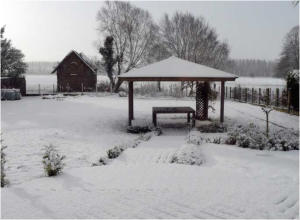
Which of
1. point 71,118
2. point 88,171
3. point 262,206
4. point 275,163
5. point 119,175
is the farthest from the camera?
point 71,118

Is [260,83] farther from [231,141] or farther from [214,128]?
[231,141]

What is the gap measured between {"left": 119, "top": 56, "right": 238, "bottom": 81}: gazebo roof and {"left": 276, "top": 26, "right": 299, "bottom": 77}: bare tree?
45.1 meters

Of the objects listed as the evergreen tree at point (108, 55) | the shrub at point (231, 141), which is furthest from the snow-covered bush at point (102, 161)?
the evergreen tree at point (108, 55)

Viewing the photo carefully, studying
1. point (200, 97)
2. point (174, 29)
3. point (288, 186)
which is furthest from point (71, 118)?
point (174, 29)

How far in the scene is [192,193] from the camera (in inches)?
213

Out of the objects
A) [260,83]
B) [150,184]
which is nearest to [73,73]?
[150,184]

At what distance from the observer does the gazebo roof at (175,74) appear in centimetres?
1269

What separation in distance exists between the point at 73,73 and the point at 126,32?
10105mm

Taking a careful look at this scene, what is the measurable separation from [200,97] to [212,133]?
438 cm

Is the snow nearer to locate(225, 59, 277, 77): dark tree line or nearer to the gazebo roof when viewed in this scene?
locate(225, 59, 277, 77): dark tree line

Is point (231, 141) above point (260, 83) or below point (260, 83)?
below

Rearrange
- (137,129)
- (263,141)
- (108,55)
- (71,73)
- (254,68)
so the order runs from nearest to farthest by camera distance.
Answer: (263,141), (137,129), (71,73), (108,55), (254,68)

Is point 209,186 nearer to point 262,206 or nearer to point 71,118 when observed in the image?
point 262,206

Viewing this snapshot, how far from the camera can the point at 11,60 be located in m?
37.1
